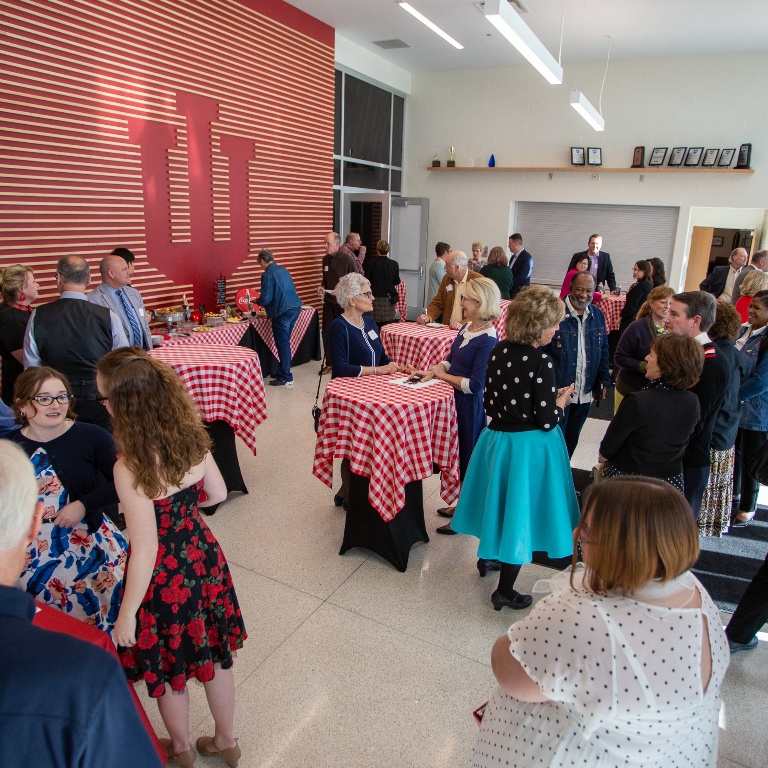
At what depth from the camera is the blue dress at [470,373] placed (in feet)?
11.3

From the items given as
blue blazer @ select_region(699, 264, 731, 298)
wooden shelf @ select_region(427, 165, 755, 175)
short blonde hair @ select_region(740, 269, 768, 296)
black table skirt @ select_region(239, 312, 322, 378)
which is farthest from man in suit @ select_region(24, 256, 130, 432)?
wooden shelf @ select_region(427, 165, 755, 175)

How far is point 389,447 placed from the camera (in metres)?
3.12

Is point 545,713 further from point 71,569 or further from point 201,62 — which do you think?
point 201,62

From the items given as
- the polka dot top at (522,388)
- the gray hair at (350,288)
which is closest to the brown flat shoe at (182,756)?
the polka dot top at (522,388)

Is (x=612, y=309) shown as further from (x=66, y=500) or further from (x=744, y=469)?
(x=66, y=500)

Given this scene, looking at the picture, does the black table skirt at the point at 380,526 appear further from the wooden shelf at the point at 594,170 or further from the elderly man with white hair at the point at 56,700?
the wooden shelf at the point at 594,170

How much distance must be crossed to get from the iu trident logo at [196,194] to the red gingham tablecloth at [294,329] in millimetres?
725

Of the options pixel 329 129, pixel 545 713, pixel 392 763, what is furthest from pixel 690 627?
pixel 329 129

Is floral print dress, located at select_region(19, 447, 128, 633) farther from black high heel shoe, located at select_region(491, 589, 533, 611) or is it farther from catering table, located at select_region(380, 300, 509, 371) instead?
catering table, located at select_region(380, 300, 509, 371)

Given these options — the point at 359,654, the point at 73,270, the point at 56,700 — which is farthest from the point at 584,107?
the point at 56,700

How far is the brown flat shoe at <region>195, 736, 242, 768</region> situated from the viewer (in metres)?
2.08

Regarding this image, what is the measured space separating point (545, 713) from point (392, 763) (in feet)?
3.79

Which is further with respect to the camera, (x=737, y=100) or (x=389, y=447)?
(x=737, y=100)

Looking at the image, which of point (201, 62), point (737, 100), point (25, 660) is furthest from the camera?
point (737, 100)
